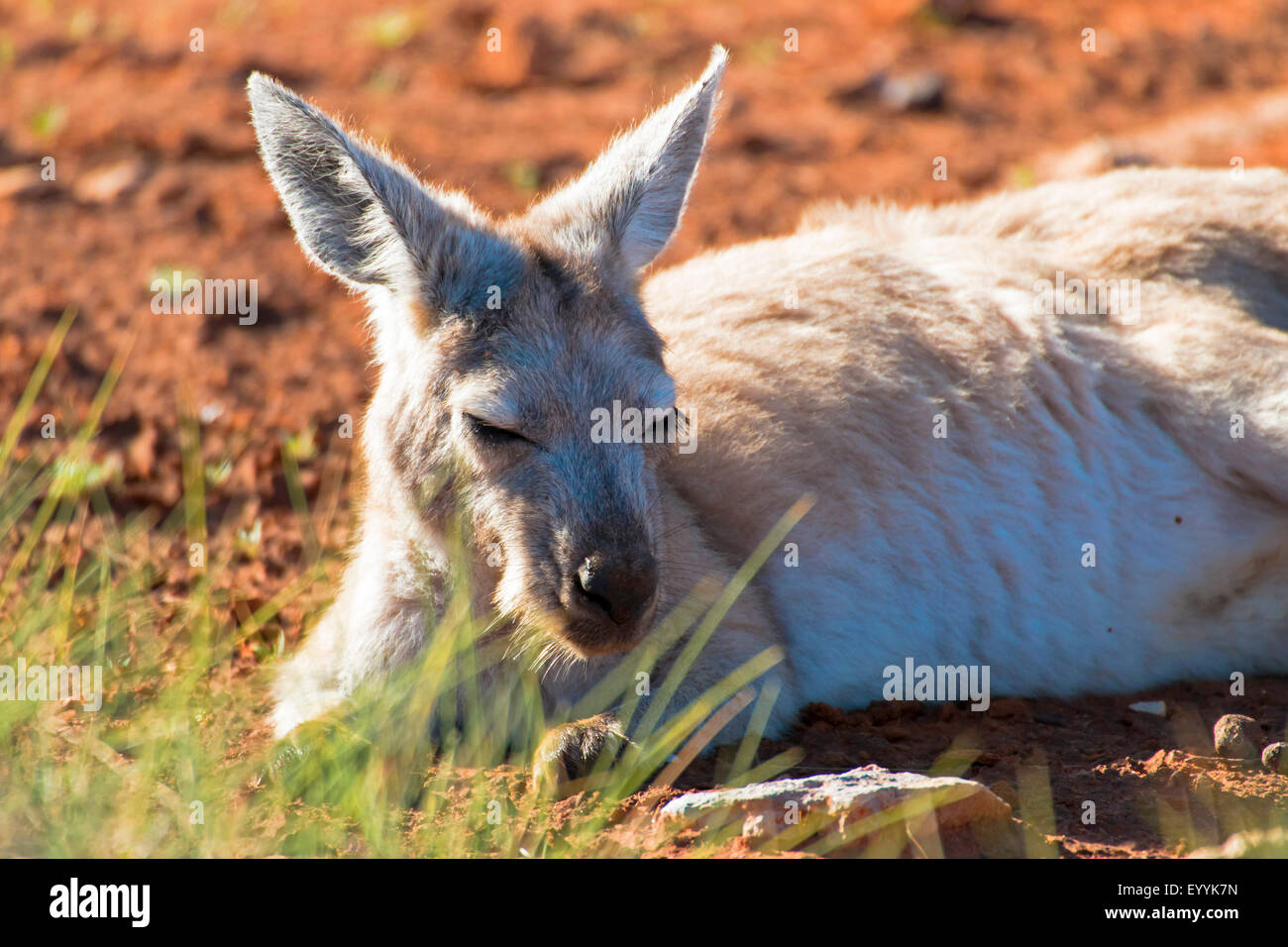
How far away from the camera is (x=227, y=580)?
18.0 ft

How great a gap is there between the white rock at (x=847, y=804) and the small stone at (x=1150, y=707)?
4.12 ft

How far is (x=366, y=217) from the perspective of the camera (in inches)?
163

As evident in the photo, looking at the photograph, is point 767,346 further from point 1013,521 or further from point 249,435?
point 249,435

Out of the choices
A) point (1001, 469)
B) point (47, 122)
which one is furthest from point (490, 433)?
point (47, 122)

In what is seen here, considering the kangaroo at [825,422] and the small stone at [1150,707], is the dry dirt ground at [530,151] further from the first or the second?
the kangaroo at [825,422]

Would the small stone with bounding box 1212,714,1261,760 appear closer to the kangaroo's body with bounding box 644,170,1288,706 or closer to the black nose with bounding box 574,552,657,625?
the kangaroo's body with bounding box 644,170,1288,706

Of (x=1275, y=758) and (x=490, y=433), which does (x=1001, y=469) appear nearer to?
(x=1275, y=758)

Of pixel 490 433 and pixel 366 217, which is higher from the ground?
pixel 366 217

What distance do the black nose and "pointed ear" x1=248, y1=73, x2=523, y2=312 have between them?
92 cm

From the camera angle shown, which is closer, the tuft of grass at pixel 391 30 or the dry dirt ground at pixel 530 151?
the dry dirt ground at pixel 530 151

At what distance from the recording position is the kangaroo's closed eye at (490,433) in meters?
3.89

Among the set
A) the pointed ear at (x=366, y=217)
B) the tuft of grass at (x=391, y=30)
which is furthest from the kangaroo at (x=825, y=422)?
the tuft of grass at (x=391, y=30)

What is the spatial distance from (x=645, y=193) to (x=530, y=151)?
4446 millimetres

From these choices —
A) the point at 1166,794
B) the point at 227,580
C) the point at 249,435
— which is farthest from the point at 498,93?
the point at 1166,794
